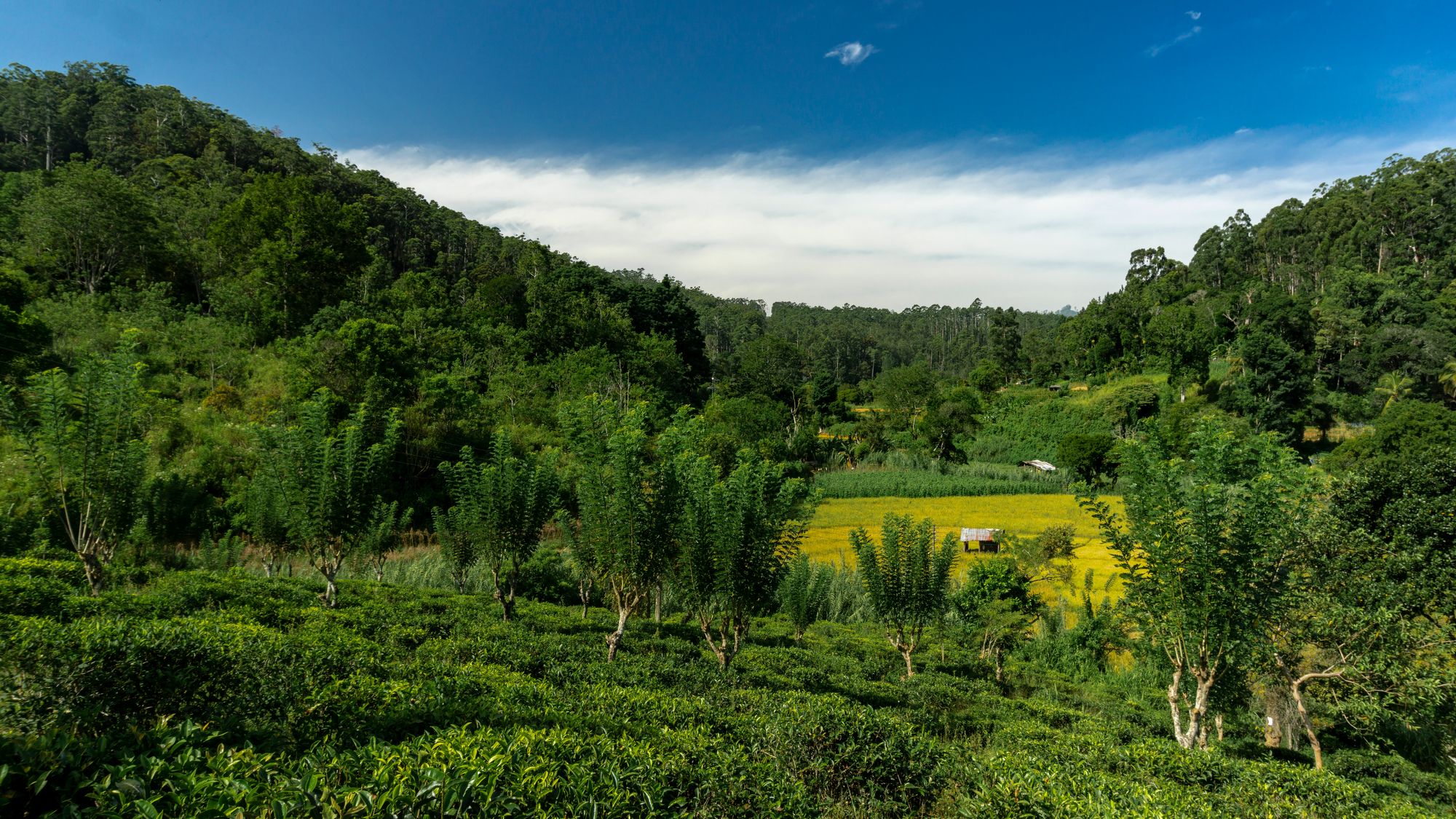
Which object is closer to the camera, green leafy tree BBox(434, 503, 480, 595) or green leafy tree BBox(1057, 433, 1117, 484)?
green leafy tree BBox(434, 503, 480, 595)

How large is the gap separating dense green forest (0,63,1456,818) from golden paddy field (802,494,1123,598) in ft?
22.1

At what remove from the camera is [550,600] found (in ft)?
59.0

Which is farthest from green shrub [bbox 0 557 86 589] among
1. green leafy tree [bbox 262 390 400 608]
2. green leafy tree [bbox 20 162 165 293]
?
green leafy tree [bbox 20 162 165 293]

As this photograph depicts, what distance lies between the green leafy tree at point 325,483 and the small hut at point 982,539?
2527 centimetres

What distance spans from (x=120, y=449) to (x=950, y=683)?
1611cm

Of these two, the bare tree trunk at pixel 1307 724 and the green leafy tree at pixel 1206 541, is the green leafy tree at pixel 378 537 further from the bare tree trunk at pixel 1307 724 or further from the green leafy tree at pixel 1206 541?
the bare tree trunk at pixel 1307 724

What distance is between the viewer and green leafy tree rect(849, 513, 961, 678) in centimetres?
1224

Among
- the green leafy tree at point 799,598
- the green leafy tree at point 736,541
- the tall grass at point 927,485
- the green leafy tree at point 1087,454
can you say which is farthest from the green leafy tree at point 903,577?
the green leafy tree at point 1087,454

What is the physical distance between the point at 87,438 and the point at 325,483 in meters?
3.28

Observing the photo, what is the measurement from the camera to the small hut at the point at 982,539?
2791 cm

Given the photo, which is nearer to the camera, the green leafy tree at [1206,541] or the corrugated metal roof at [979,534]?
the green leafy tree at [1206,541]

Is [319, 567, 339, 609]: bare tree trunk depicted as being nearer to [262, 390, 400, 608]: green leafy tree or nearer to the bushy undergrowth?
[262, 390, 400, 608]: green leafy tree

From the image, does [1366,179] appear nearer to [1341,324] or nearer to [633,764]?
[1341,324]

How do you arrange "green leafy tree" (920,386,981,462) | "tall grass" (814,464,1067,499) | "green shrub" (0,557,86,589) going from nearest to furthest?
"green shrub" (0,557,86,589), "tall grass" (814,464,1067,499), "green leafy tree" (920,386,981,462)
